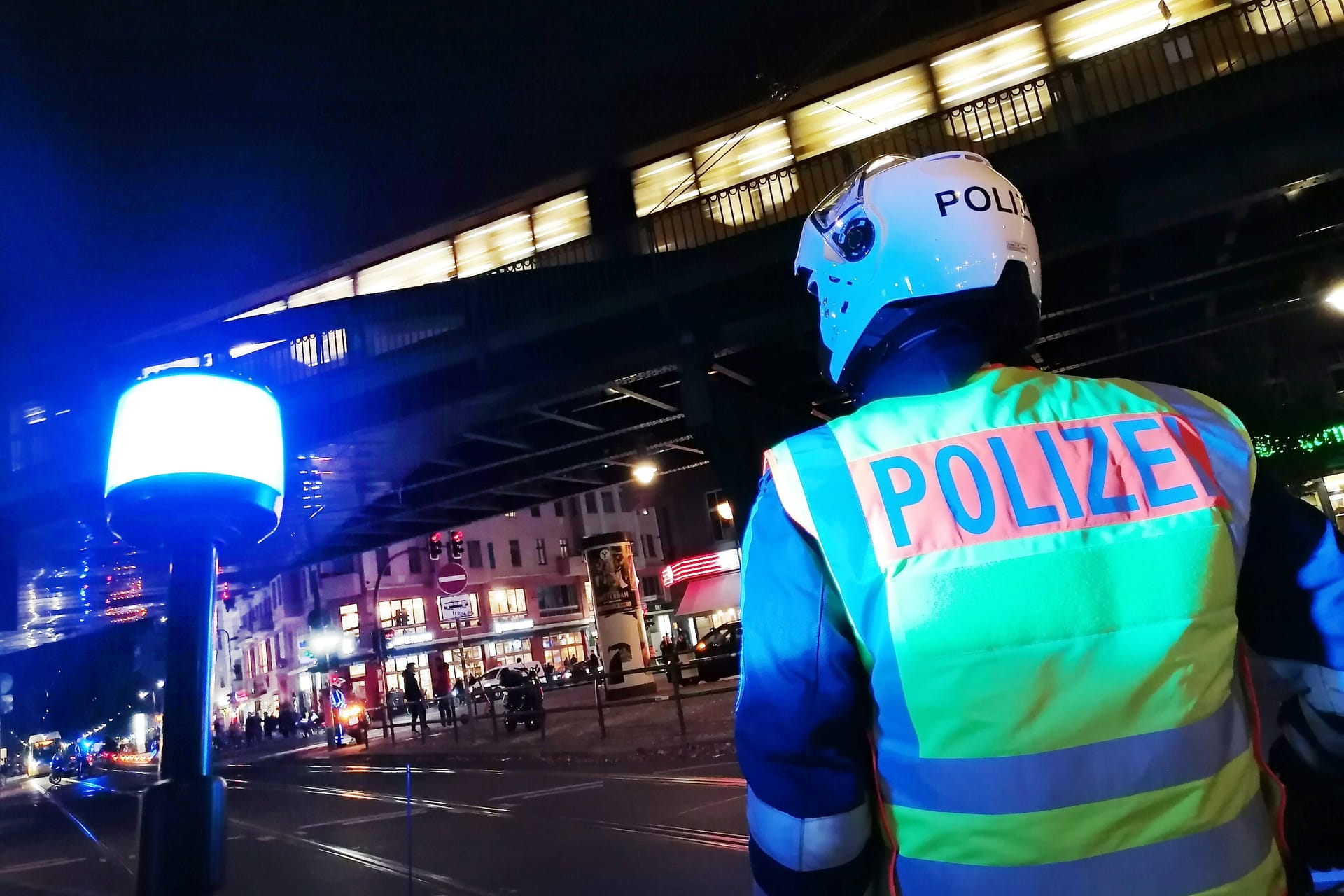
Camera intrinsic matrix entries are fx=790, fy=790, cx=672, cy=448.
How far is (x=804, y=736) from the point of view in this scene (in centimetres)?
119

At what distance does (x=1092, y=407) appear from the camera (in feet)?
4.34

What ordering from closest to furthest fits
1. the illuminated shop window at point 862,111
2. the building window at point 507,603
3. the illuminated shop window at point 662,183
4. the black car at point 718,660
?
the illuminated shop window at point 862,111 < the black car at point 718,660 < the illuminated shop window at point 662,183 < the building window at point 507,603

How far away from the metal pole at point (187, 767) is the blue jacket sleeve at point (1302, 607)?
2.11 metres

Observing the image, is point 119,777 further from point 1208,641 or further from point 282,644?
point 1208,641

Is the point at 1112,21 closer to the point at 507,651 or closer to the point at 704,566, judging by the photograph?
the point at 704,566

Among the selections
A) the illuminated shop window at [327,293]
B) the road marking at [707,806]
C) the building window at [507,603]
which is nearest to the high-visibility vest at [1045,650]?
the road marking at [707,806]

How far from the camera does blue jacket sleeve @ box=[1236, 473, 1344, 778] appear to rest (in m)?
1.25

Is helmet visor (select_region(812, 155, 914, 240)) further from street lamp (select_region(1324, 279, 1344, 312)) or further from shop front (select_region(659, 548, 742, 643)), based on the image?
shop front (select_region(659, 548, 742, 643))

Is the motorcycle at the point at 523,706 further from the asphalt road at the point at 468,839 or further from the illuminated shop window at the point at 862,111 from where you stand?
the illuminated shop window at the point at 862,111

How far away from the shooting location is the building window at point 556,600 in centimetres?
5138

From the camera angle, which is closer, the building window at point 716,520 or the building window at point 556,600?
the building window at point 716,520

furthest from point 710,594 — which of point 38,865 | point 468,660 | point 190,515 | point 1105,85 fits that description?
point 190,515

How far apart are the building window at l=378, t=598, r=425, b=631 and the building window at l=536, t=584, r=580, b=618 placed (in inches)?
322

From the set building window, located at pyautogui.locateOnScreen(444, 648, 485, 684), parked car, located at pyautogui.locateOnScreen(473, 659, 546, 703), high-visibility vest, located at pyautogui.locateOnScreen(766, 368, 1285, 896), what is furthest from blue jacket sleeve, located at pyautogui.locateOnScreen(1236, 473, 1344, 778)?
building window, located at pyautogui.locateOnScreen(444, 648, 485, 684)
